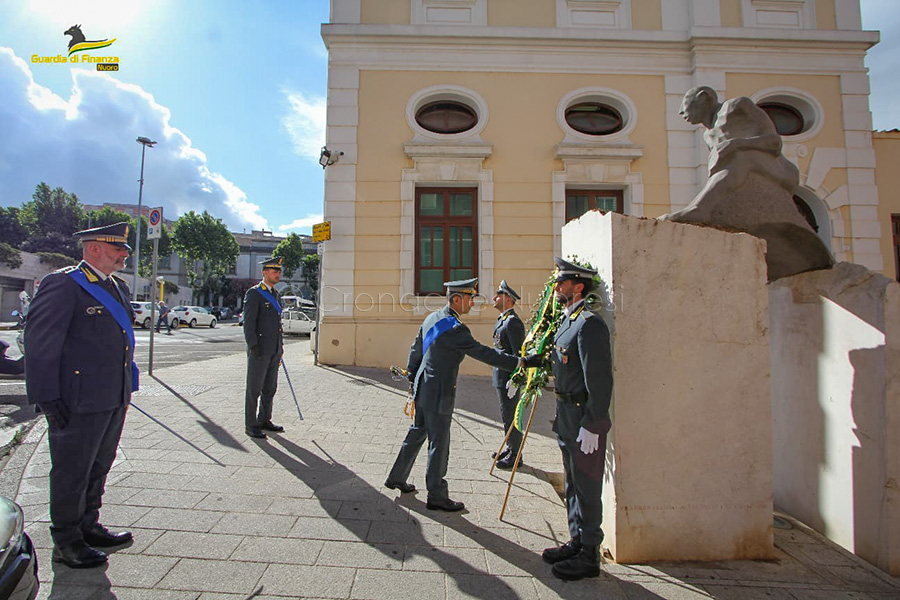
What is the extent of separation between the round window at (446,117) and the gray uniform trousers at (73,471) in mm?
9030

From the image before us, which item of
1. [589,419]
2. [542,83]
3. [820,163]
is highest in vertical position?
[542,83]

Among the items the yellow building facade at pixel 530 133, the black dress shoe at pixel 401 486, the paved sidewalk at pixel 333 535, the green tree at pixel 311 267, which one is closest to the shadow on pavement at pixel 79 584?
the paved sidewalk at pixel 333 535

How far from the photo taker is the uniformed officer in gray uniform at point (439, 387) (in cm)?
357

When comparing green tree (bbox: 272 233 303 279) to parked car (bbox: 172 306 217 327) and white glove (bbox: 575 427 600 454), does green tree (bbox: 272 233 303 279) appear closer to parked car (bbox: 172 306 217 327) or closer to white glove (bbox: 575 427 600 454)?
parked car (bbox: 172 306 217 327)

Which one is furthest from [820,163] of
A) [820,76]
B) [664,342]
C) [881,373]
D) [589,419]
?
[589,419]

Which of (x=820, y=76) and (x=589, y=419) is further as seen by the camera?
(x=820, y=76)

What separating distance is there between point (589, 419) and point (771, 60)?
1145 centimetres

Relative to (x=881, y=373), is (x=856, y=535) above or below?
below

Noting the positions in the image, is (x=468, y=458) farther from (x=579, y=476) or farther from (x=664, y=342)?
(x=664, y=342)

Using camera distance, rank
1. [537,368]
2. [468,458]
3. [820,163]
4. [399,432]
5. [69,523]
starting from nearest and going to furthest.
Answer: [69,523]
[537,368]
[468,458]
[399,432]
[820,163]

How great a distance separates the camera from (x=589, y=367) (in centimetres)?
273

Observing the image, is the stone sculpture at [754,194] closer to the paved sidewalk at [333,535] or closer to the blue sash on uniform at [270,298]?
the paved sidewalk at [333,535]

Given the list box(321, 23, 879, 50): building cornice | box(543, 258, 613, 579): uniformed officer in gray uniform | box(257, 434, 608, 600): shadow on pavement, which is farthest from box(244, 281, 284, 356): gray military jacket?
box(321, 23, 879, 50): building cornice

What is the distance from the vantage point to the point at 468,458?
189 inches
